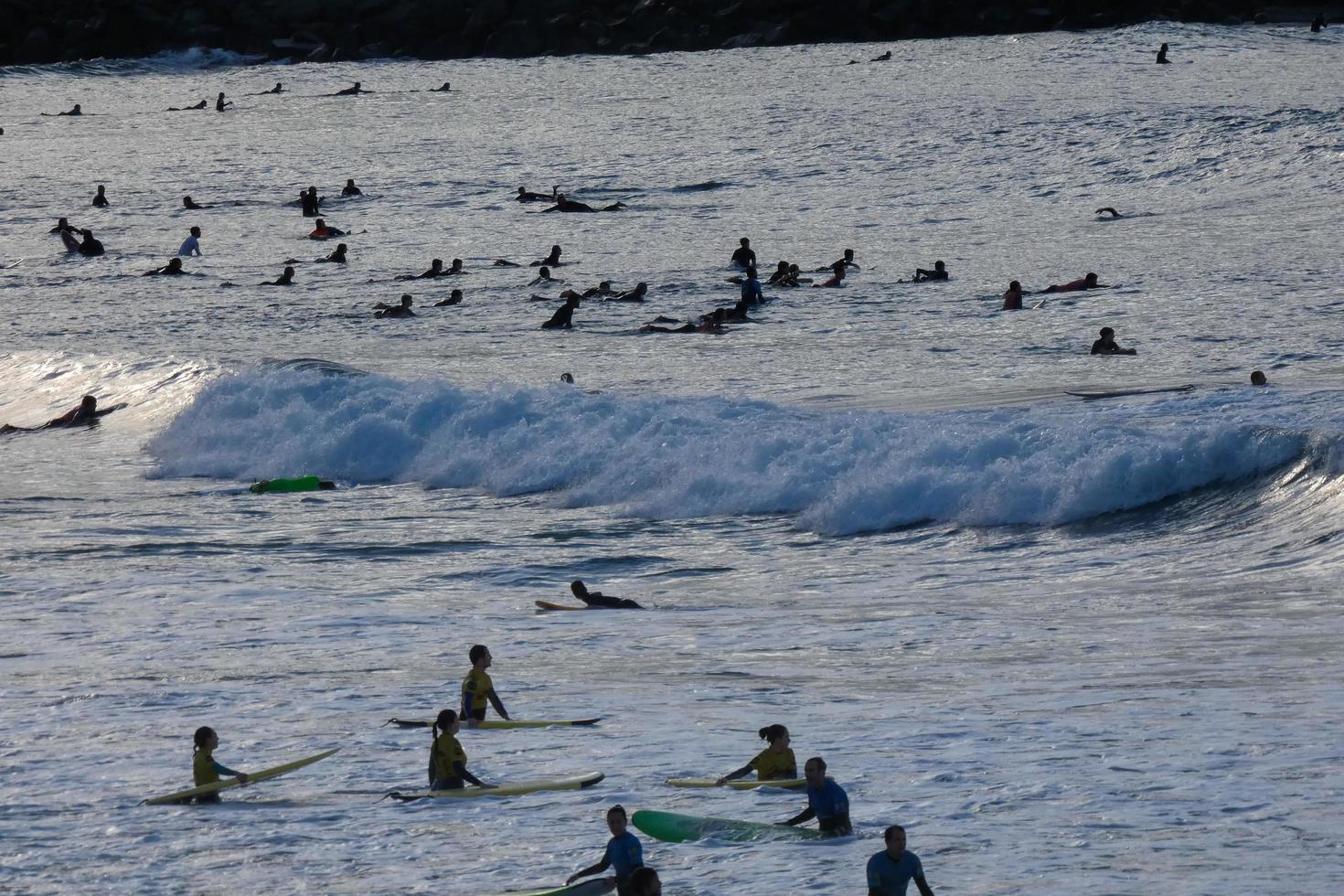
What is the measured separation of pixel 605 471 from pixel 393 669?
24.9ft

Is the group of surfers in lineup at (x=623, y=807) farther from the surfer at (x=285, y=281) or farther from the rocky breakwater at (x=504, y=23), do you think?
the rocky breakwater at (x=504, y=23)

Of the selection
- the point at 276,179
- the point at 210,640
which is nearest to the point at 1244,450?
the point at 210,640

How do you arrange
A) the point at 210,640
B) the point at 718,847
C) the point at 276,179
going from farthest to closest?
the point at 276,179 → the point at 210,640 → the point at 718,847

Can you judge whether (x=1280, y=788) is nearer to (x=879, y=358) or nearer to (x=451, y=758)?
(x=451, y=758)

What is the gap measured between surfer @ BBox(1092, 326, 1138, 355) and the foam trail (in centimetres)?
458

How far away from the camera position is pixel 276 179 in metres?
51.3

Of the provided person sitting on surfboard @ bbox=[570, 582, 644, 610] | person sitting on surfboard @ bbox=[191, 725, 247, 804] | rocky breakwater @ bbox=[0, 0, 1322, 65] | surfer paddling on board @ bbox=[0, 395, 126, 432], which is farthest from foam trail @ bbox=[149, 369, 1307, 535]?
rocky breakwater @ bbox=[0, 0, 1322, 65]

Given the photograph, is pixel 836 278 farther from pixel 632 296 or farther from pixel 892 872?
pixel 892 872

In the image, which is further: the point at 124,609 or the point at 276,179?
the point at 276,179

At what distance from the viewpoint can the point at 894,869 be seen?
877cm

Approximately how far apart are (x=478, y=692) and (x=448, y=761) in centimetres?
137

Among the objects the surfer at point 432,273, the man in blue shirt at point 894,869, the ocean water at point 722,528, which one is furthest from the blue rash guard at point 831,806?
the surfer at point 432,273

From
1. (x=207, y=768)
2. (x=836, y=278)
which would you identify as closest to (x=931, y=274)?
(x=836, y=278)

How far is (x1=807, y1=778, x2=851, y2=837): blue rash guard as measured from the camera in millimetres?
10031
